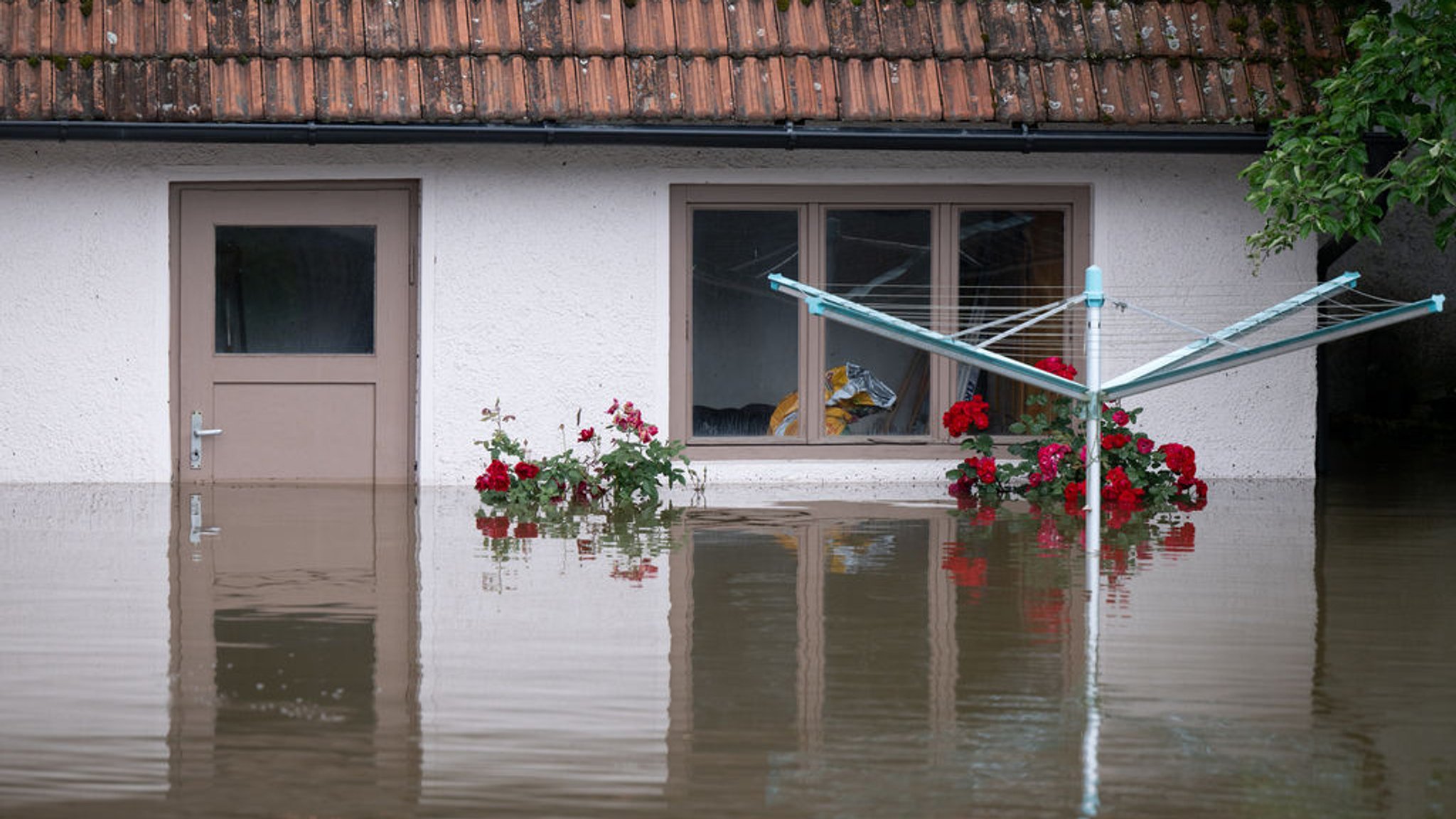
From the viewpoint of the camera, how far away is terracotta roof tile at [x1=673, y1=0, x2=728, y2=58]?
36.7ft

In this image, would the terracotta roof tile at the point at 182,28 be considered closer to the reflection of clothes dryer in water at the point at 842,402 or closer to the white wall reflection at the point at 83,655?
the white wall reflection at the point at 83,655

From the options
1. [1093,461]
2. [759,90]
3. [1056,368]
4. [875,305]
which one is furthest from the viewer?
[875,305]

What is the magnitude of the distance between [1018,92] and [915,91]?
57cm

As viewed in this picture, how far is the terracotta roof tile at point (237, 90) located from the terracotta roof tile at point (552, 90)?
1445 millimetres

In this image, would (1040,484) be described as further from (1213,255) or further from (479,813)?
(479,813)

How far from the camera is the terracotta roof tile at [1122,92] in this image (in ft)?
36.3

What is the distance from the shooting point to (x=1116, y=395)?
8.95 metres

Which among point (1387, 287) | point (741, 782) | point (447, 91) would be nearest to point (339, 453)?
point (447, 91)

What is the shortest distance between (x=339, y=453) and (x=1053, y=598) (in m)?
5.65

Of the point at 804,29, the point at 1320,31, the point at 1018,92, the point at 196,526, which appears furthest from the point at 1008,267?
the point at 196,526

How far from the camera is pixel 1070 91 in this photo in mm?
11180

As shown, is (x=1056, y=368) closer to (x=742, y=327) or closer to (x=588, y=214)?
(x=742, y=327)

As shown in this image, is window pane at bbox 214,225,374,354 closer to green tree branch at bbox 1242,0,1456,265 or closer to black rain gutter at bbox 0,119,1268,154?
black rain gutter at bbox 0,119,1268,154

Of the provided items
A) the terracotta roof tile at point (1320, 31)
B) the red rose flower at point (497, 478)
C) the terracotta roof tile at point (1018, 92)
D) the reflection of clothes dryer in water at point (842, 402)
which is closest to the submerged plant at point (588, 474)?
the red rose flower at point (497, 478)
